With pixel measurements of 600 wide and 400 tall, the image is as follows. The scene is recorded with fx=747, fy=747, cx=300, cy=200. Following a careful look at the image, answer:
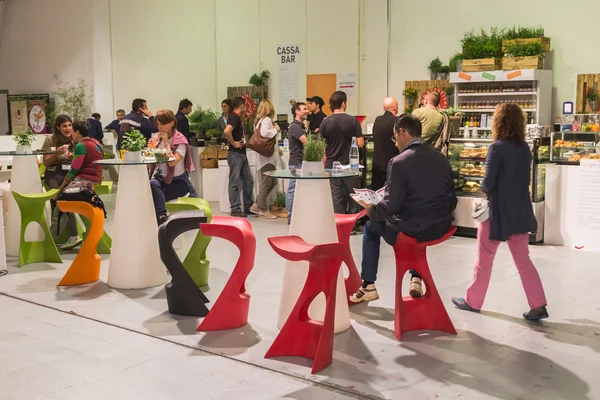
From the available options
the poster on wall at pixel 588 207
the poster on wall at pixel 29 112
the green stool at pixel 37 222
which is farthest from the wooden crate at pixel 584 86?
the poster on wall at pixel 29 112

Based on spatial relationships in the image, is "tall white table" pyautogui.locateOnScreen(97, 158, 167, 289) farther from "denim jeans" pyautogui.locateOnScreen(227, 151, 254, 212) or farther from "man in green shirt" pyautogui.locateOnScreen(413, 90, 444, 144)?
"denim jeans" pyautogui.locateOnScreen(227, 151, 254, 212)

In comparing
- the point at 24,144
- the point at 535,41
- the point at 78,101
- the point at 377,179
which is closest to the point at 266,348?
the point at 24,144

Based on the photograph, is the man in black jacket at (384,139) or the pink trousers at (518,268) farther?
the man in black jacket at (384,139)

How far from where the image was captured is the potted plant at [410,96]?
421 inches

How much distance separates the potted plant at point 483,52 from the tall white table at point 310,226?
554cm

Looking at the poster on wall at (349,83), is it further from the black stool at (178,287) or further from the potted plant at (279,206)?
the black stool at (178,287)

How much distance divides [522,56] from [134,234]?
5.80m

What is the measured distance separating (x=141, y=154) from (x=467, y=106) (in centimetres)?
532

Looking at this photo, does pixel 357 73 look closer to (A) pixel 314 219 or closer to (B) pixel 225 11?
(B) pixel 225 11

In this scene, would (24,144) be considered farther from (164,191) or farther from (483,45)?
(483,45)

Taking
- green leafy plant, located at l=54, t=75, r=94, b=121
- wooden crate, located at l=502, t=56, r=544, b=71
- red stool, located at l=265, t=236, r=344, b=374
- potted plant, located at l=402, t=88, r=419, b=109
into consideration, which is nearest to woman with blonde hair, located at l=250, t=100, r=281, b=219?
potted plant, located at l=402, t=88, r=419, b=109

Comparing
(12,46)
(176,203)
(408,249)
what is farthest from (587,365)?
(12,46)

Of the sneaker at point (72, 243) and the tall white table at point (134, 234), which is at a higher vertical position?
the tall white table at point (134, 234)

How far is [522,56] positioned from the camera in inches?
374
